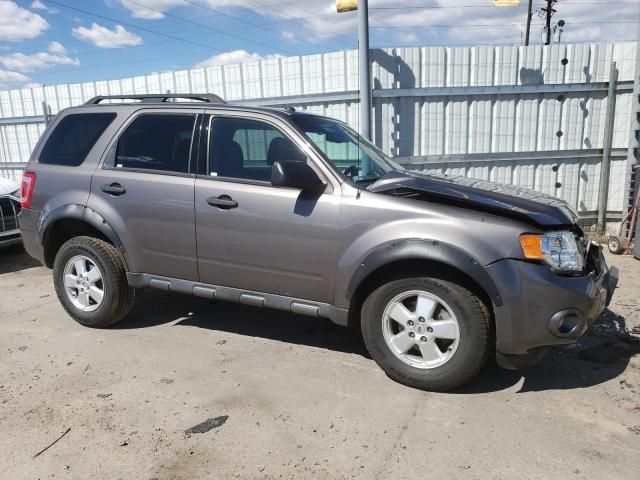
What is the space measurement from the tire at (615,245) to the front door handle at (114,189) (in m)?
6.56

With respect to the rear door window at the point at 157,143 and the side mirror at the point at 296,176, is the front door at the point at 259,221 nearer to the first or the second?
the side mirror at the point at 296,176

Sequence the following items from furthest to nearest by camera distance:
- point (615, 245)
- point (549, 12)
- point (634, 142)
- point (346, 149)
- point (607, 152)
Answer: point (549, 12), point (607, 152), point (634, 142), point (615, 245), point (346, 149)

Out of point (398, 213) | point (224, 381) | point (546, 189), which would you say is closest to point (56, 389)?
point (224, 381)

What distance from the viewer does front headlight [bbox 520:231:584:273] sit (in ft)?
9.93

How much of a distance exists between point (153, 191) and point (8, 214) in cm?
401

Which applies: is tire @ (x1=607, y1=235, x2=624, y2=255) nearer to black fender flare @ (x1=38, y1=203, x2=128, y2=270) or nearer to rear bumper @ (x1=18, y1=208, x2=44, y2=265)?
black fender flare @ (x1=38, y1=203, x2=128, y2=270)

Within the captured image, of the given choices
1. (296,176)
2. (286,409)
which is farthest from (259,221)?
(286,409)

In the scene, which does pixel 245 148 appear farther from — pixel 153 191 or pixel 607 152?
pixel 607 152

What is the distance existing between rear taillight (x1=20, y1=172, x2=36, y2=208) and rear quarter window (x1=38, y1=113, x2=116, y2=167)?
167mm

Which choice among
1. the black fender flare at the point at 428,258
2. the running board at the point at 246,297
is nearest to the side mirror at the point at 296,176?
the black fender flare at the point at 428,258

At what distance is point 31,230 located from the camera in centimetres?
463

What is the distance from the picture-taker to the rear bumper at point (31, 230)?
4578 mm

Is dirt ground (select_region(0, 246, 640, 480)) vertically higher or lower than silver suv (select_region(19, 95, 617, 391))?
lower

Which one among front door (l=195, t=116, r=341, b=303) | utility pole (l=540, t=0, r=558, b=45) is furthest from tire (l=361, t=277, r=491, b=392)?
utility pole (l=540, t=0, r=558, b=45)
